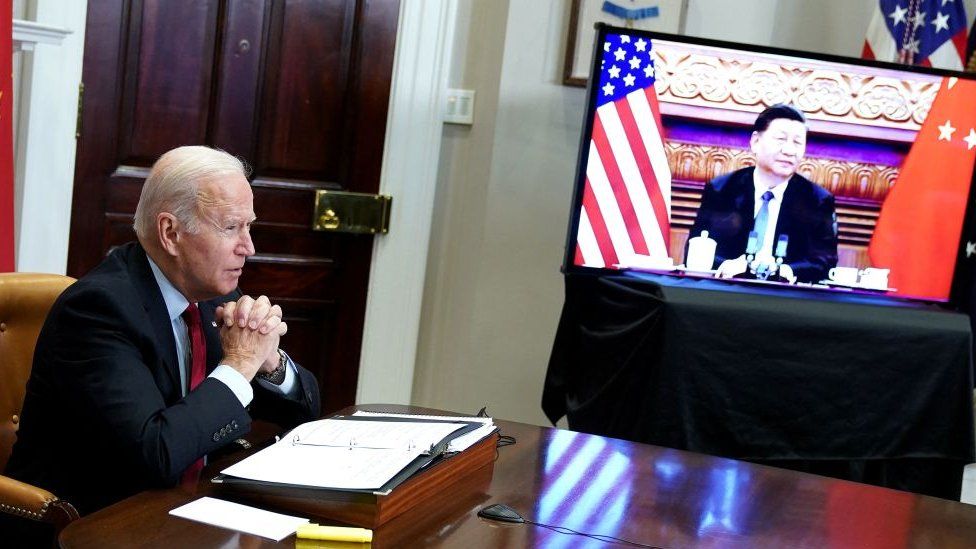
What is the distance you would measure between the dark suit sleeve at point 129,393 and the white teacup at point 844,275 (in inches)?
83.7

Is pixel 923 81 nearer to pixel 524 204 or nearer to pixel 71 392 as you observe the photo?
pixel 524 204

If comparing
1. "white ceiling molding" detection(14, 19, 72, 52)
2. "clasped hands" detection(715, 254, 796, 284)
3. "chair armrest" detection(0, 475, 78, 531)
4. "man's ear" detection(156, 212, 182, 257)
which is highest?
"white ceiling molding" detection(14, 19, 72, 52)

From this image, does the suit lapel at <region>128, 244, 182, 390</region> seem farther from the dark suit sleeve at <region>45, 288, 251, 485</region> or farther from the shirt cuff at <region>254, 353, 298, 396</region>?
the shirt cuff at <region>254, 353, 298, 396</region>

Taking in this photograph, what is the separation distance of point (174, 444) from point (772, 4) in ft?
9.62

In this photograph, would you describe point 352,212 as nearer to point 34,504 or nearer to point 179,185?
point 179,185

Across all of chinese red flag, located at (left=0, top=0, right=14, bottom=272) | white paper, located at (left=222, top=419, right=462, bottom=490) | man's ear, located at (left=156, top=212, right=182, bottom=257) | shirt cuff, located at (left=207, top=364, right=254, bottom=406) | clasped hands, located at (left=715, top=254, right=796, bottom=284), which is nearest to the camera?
white paper, located at (left=222, top=419, right=462, bottom=490)

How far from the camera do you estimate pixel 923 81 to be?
3357mm

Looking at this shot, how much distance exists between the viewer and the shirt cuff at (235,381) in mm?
1850

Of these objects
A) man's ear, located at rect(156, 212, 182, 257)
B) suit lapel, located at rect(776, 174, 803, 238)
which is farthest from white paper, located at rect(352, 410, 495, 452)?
suit lapel, located at rect(776, 174, 803, 238)

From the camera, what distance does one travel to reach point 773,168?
3.33m

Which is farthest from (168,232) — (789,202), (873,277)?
(873,277)

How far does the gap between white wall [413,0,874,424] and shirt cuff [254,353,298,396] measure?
6.17 feet

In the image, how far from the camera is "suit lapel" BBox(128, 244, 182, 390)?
190 cm

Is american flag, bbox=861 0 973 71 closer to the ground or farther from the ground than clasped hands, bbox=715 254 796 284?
farther from the ground
